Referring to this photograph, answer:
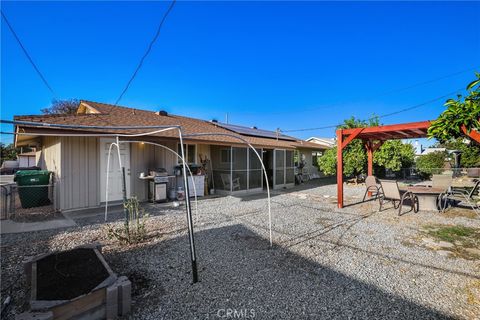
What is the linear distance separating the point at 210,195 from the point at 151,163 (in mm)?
2951

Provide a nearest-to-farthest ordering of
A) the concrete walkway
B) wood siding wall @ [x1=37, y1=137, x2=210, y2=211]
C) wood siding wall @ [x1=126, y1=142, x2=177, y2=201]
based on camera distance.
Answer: the concrete walkway
wood siding wall @ [x1=37, y1=137, x2=210, y2=211]
wood siding wall @ [x1=126, y1=142, x2=177, y2=201]

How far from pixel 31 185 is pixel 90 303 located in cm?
727

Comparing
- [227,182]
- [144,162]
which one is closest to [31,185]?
[144,162]

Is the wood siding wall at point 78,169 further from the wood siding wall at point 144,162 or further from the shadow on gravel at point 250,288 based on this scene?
the shadow on gravel at point 250,288

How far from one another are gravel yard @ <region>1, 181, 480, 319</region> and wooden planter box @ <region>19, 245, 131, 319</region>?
21cm

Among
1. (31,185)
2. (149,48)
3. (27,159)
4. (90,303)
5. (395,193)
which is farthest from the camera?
(27,159)

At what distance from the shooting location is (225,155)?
10.9 metres

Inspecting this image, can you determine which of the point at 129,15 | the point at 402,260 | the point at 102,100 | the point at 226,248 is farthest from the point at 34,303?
the point at 102,100

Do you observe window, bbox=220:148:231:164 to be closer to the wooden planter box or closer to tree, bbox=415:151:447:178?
the wooden planter box

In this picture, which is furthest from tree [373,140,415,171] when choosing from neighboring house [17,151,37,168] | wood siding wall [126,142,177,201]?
neighboring house [17,151,37,168]

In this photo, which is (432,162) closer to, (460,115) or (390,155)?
(390,155)

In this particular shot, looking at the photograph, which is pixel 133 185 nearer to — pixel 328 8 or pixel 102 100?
pixel 102 100

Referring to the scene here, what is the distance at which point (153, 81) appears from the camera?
41.4 feet

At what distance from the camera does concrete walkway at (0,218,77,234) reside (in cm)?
530
